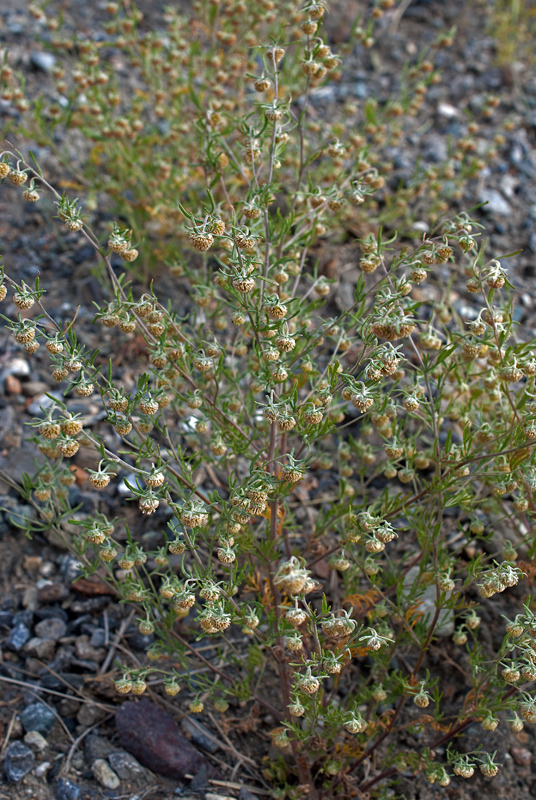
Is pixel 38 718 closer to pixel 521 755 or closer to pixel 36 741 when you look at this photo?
pixel 36 741

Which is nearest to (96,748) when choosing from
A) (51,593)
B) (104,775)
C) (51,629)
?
(104,775)

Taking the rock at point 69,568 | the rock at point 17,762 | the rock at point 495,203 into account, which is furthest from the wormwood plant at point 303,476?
the rock at point 495,203

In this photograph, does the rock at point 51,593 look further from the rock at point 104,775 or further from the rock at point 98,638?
the rock at point 104,775

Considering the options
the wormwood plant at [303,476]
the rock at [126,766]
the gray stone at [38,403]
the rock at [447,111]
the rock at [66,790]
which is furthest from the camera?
the rock at [447,111]

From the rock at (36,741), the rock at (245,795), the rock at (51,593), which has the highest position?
the rock at (51,593)

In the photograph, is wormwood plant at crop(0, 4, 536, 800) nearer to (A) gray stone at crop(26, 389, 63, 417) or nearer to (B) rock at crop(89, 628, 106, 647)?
(B) rock at crop(89, 628, 106, 647)

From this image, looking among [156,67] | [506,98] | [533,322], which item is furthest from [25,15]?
[533,322]

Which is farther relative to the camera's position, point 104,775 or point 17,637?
point 17,637
